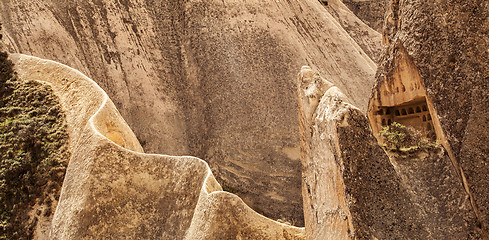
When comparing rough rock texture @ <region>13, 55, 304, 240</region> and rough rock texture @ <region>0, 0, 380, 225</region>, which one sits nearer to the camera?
rough rock texture @ <region>13, 55, 304, 240</region>

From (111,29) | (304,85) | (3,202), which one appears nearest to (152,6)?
(111,29)

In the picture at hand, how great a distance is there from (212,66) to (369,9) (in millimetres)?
10170

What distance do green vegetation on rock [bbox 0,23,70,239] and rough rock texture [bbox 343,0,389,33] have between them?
15.8m

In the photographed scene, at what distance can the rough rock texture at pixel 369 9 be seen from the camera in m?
21.4

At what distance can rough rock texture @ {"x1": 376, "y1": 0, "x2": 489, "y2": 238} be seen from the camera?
19.0 ft

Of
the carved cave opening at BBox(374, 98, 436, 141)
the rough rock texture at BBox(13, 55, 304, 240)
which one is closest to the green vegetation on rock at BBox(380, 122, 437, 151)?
the carved cave opening at BBox(374, 98, 436, 141)

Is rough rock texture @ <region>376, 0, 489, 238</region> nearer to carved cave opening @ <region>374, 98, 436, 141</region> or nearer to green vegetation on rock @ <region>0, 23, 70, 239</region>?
carved cave opening @ <region>374, 98, 436, 141</region>

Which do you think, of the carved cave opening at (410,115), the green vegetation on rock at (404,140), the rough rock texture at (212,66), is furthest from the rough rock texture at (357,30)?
the green vegetation on rock at (404,140)

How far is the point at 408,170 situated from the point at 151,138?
9.05 metres

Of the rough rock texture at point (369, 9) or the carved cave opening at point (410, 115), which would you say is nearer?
the carved cave opening at point (410, 115)

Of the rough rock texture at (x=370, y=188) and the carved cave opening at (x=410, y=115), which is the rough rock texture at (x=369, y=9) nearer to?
the carved cave opening at (x=410, y=115)

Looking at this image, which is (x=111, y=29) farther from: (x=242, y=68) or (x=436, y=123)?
(x=436, y=123)

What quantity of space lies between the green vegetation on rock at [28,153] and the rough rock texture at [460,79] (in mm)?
5893

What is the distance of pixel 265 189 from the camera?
13492mm
